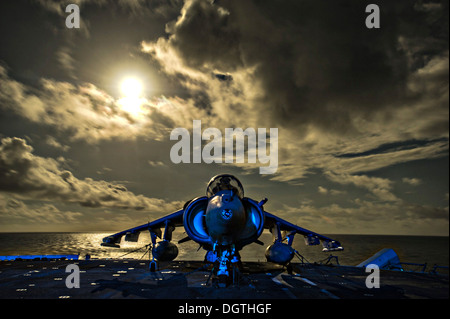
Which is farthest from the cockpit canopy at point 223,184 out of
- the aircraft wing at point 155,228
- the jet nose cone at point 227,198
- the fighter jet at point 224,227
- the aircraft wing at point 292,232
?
the aircraft wing at point 292,232

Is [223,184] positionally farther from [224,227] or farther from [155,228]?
[155,228]

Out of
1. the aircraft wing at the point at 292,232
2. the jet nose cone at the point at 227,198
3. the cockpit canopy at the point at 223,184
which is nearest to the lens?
the jet nose cone at the point at 227,198

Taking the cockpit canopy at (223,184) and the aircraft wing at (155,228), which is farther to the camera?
the aircraft wing at (155,228)

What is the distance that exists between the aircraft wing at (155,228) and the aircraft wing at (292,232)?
695 cm

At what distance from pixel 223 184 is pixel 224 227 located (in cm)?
386

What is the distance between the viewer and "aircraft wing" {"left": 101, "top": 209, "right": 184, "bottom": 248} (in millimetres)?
17047

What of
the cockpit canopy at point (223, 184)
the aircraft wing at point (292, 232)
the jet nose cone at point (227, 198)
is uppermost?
the cockpit canopy at point (223, 184)

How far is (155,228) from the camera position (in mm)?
17828

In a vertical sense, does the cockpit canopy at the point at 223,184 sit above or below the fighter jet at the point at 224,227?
above

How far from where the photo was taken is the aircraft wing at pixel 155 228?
17047 mm

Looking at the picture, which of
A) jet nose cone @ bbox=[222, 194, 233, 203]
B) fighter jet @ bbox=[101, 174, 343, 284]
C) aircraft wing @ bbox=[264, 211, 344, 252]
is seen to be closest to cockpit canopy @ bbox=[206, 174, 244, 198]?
fighter jet @ bbox=[101, 174, 343, 284]

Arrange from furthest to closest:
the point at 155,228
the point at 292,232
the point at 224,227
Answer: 1. the point at 155,228
2. the point at 292,232
3. the point at 224,227

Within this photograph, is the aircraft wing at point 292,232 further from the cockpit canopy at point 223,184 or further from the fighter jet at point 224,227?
the cockpit canopy at point 223,184

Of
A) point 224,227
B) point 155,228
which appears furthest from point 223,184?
point 155,228
